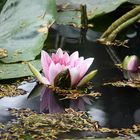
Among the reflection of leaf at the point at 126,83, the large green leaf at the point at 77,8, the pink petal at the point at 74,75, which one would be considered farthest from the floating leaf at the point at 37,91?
the large green leaf at the point at 77,8

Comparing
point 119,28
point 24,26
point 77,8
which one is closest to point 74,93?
point 24,26

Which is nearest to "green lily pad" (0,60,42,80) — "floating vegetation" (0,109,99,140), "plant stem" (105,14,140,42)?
"floating vegetation" (0,109,99,140)

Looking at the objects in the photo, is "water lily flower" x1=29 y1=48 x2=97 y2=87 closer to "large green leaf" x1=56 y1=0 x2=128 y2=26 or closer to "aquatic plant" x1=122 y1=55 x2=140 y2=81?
"aquatic plant" x1=122 y1=55 x2=140 y2=81

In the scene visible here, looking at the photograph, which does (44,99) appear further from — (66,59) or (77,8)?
(77,8)

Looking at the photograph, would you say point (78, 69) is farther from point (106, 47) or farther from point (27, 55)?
point (106, 47)

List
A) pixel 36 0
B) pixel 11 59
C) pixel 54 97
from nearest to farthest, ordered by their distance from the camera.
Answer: pixel 54 97 < pixel 11 59 < pixel 36 0

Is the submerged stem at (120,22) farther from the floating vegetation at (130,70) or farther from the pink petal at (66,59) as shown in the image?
the pink petal at (66,59)

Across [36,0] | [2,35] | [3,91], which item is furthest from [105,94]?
[36,0]
